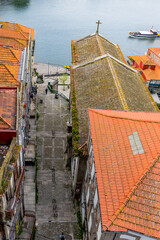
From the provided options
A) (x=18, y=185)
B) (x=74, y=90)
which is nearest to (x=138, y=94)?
(x=74, y=90)

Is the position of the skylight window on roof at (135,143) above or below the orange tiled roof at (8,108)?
above

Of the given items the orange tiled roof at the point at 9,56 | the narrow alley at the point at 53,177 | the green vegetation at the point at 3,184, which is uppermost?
the orange tiled roof at the point at 9,56

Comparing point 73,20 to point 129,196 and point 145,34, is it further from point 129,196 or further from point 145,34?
point 129,196

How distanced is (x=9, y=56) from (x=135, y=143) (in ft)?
90.9

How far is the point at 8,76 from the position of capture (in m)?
37.5

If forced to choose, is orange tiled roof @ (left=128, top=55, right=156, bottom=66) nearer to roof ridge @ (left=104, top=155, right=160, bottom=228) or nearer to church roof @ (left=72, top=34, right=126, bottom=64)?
church roof @ (left=72, top=34, right=126, bottom=64)

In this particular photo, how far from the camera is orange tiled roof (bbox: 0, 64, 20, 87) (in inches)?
1437

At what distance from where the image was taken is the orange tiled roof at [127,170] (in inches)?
782

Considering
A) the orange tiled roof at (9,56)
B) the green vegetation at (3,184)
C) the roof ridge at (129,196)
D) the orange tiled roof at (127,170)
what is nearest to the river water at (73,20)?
the orange tiled roof at (9,56)

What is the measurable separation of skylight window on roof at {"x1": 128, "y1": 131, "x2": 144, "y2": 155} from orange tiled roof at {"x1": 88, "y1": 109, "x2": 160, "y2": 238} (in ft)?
0.34

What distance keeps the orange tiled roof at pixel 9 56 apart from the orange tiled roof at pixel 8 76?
280cm

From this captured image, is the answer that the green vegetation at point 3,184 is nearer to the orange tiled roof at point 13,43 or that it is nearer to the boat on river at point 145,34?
the orange tiled roof at point 13,43

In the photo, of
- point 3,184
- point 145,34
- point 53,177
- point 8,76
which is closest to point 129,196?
point 3,184

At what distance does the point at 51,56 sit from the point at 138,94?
79039mm
